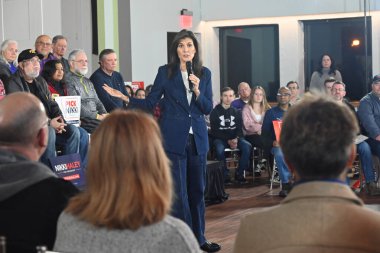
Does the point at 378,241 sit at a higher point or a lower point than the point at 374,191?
higher

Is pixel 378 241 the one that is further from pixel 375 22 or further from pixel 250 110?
pixel 375 22

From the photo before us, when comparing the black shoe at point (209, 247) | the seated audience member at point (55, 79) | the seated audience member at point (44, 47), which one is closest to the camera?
the black shoe at point (209, 247)

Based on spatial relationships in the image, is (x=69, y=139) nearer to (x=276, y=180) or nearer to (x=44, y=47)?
(x=44, y=47)

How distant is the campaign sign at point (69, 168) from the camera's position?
6.36 meters

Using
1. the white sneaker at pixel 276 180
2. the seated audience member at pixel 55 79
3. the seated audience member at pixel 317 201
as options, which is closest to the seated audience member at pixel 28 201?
the seated audience member at pixel 317 201

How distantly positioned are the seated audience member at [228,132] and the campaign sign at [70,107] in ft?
9.92

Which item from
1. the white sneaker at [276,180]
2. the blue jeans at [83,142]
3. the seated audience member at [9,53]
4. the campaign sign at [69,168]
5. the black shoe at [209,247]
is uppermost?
the seated audience member at [9,53]

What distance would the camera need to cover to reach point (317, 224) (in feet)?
5.57

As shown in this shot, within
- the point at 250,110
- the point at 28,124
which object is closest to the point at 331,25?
the point at 250,110

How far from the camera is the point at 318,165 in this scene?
5.75 ft

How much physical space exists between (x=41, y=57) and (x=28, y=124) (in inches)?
224

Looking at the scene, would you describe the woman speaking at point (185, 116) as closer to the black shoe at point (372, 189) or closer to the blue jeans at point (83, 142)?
the blue jeans at point (83, 142)

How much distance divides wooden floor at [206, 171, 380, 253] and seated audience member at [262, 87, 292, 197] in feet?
0.74

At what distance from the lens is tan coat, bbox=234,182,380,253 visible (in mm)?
1688
